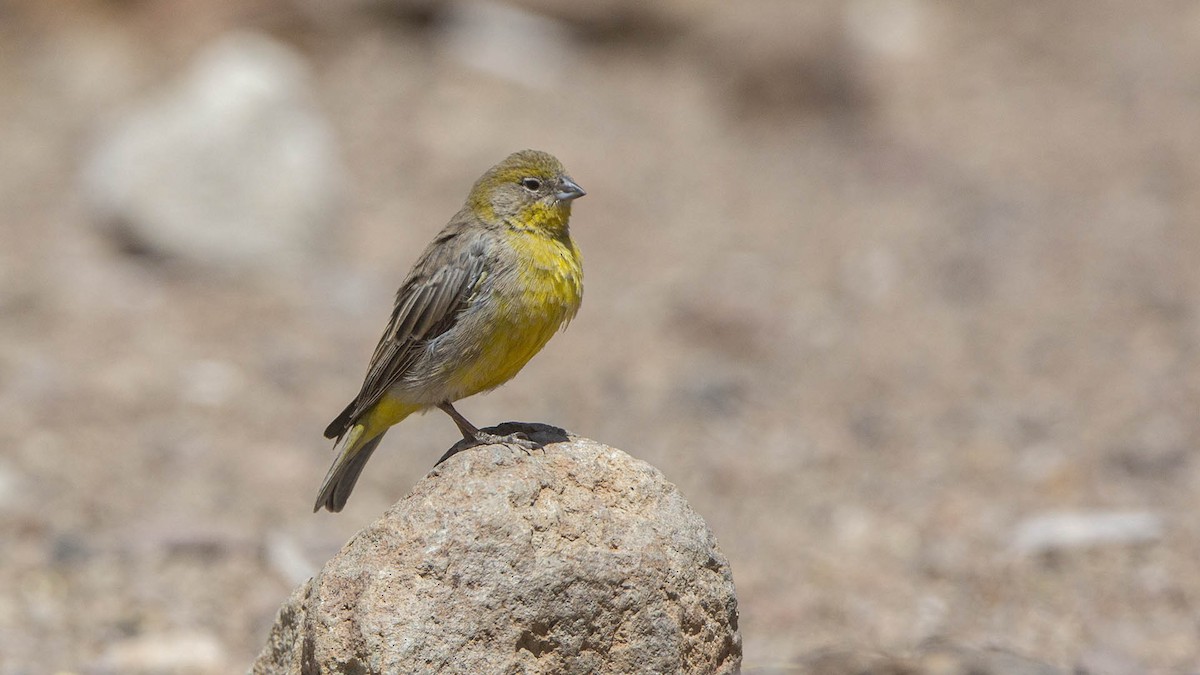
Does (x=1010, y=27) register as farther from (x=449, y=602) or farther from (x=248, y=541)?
(x=449, y=602)

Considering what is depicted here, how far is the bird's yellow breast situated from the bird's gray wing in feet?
0.57

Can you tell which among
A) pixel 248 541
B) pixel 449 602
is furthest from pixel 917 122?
pixel 449 602

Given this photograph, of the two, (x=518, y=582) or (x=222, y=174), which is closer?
(x=518, y=582)

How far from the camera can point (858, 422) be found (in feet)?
39.1

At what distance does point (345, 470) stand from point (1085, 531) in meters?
5.32

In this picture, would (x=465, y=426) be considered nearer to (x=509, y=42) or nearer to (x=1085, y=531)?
(x=1085, y=531)

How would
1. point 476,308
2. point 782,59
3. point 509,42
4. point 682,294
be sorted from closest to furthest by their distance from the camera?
point 476,308, point 682,294, point 782,59, point 509,42

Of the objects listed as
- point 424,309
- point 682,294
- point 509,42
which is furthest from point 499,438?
point 509,42

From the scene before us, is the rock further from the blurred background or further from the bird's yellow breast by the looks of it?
the blurred background

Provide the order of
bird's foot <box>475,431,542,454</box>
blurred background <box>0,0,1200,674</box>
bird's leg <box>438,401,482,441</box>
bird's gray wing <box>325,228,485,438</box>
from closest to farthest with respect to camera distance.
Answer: bird's foot <box>475,431,542,454</box>
bird's leg <box>438,401,482,441</box>
bird's gray wing <box>325,228,485,438</box>
blurred background <box>0,0,1200,674</box>

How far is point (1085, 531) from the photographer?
9.44 m

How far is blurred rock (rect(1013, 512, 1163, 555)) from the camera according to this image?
929cm

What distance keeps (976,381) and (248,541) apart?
658cm

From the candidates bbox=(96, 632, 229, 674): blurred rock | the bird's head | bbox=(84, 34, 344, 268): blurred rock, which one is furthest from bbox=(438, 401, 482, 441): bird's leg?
bbox=(84, 34, 344, 268): blurred rock
